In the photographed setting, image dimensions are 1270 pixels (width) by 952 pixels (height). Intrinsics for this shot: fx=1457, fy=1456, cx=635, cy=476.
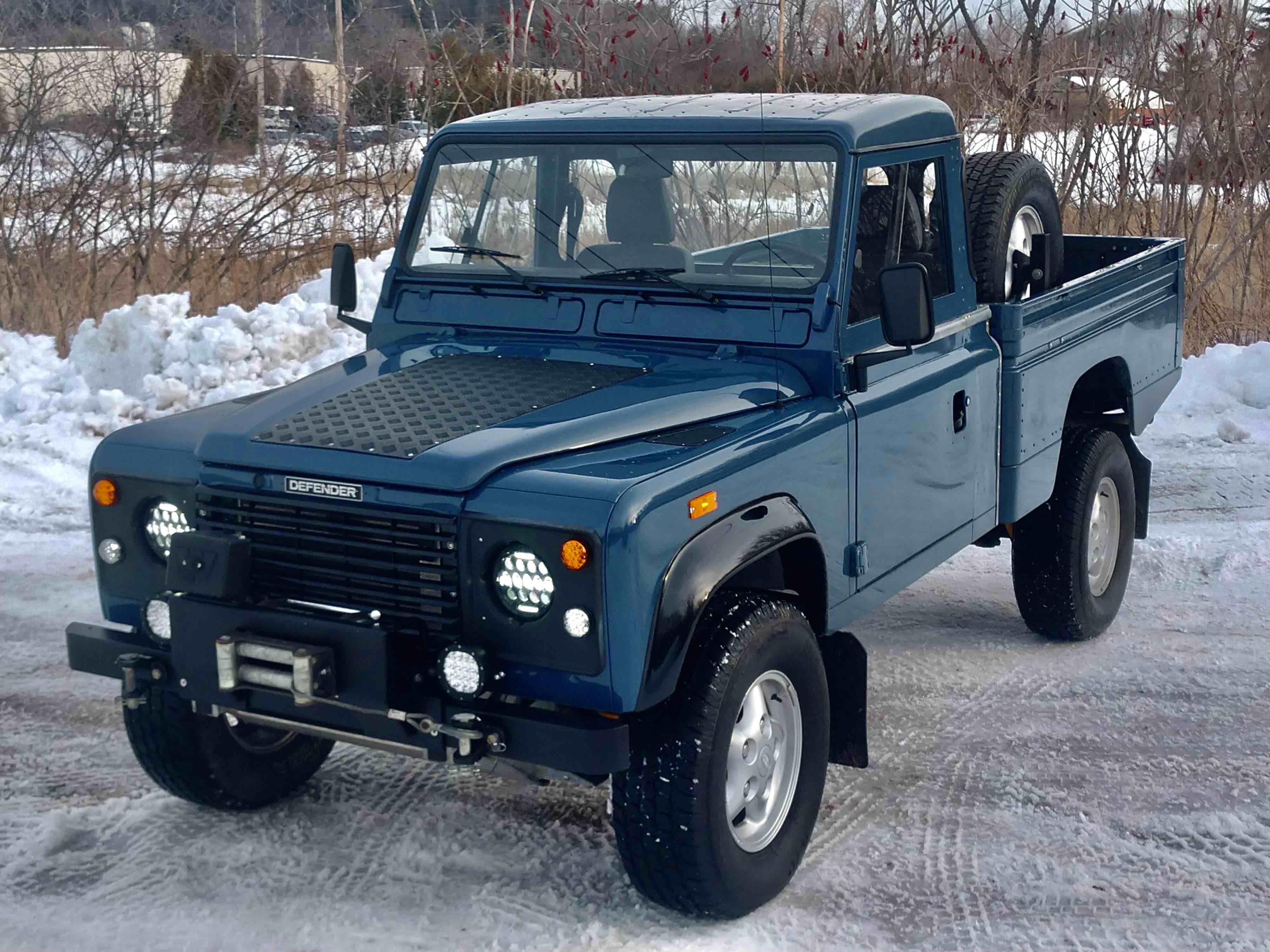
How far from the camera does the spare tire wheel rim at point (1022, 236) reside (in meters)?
5.59

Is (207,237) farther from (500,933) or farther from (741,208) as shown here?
(500,933)

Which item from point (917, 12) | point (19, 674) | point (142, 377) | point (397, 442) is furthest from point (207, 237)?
point (397, 442)

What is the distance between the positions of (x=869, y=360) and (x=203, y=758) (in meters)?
2.26

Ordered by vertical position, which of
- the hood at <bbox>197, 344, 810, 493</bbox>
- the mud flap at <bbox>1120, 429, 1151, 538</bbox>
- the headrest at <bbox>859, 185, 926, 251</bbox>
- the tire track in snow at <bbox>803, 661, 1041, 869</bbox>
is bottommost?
the tire track in snow at <bbox>803, 661, 1041, 869</bbox>

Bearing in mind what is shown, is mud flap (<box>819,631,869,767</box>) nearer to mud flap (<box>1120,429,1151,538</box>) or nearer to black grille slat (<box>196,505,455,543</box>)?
black grille slat (<box>196,505,455,543</box>)

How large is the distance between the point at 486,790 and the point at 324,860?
62 centimetres

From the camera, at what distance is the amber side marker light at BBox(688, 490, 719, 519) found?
3449mm

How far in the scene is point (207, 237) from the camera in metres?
12.2

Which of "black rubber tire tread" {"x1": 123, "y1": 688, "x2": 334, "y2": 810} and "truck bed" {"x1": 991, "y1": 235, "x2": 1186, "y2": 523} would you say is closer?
"black rubber tire tread" {"x1": 123, "y1": 688, "x2": 334, "y2": 810}

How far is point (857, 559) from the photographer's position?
4.32m

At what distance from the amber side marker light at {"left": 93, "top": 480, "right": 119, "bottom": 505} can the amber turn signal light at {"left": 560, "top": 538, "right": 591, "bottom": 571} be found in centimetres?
143

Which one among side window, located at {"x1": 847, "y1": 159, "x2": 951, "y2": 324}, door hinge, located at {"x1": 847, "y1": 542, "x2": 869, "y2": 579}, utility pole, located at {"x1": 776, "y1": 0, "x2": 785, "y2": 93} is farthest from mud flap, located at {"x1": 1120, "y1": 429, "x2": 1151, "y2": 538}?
utility pole, located at {"x1": 776, "y1": 0, "x2": 785, "y2": 93}

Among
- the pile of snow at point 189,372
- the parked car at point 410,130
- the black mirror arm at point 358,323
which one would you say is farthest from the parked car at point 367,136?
the black mirror arm at point 358,323

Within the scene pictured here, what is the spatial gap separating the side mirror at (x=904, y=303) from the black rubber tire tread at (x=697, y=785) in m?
0.92
